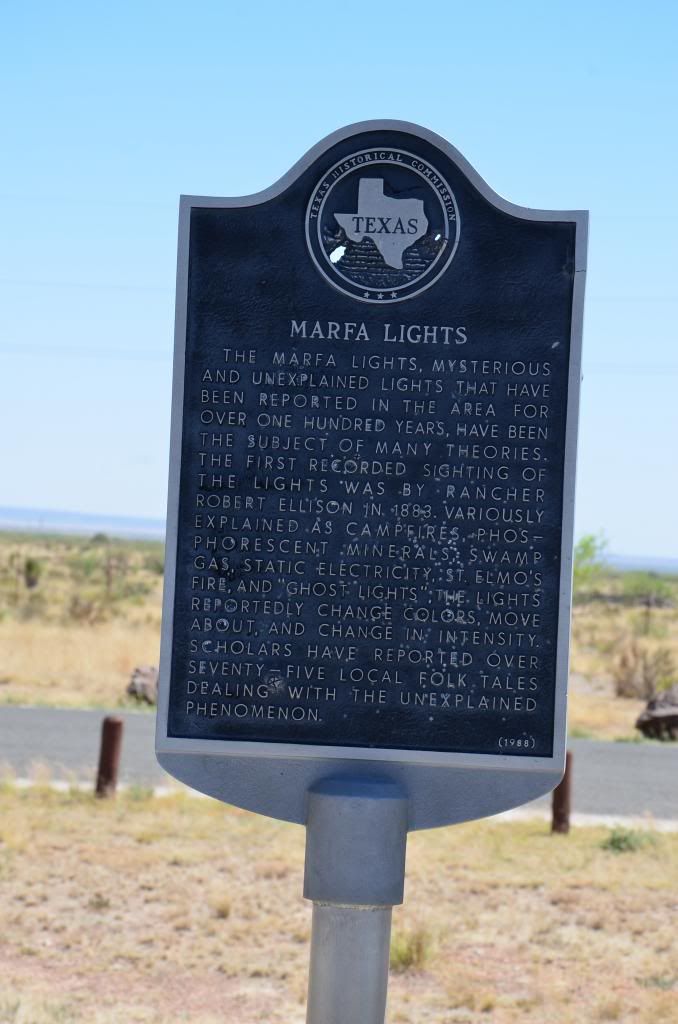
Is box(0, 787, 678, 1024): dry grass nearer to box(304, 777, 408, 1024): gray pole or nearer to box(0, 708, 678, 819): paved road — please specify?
box(304, 777, 408, 1024): gray pole

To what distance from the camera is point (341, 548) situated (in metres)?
4.41

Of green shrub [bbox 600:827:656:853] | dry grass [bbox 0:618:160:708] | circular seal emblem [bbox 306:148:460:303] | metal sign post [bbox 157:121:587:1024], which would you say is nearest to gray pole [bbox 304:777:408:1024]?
metal sign post [bbox 157:121:587:1024]

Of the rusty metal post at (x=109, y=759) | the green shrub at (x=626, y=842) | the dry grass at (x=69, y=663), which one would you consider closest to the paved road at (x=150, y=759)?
the rusty metal post at (x=109, y=759)

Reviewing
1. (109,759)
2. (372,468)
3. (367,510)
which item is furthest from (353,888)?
(109,759)

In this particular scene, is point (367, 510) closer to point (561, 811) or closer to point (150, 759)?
point (561, 811)

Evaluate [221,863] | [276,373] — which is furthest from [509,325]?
[221,863]

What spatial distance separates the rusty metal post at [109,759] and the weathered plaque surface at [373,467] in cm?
578

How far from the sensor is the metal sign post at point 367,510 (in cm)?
438

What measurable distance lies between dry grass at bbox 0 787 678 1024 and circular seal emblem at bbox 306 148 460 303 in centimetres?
346

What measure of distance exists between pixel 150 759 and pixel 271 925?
6.36 meters

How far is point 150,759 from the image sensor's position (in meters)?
13.1

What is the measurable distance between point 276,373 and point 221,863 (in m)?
4.61

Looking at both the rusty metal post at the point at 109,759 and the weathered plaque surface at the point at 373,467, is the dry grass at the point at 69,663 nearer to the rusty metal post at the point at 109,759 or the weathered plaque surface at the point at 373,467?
the rusty metal post at the point at 109,759

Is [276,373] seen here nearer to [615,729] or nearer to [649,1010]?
[649,1010]
